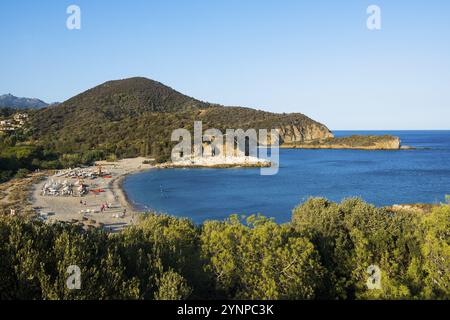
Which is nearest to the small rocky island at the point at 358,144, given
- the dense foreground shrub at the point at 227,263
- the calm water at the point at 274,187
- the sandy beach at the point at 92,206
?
the calm water at the point at 274,187

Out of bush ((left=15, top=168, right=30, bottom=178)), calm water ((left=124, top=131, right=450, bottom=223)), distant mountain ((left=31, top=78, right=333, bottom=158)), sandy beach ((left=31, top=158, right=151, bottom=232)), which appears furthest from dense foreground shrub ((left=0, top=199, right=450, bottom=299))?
distant mountain ((left=31, top=78, right=333, bottom=158))

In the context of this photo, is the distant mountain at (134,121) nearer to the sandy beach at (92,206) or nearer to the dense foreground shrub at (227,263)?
the sandy beach at (92,206)

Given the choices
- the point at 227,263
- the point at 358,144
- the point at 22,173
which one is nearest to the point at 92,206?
the point at 22,173

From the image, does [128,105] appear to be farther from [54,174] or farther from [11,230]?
[11,230]

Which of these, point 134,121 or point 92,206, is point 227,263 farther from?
point 134,121

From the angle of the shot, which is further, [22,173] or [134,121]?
[134,121]

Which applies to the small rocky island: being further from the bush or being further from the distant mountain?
the bush
